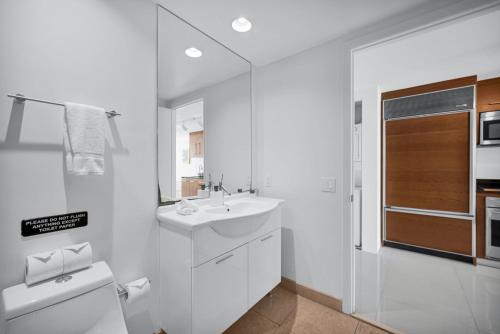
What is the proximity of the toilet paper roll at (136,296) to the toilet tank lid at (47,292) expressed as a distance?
0.23 meters

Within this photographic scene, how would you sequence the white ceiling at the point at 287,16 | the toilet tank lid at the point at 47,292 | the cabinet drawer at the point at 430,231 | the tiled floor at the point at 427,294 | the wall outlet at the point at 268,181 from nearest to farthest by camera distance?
the toilet tank lid at the point at 47,292
the white ceiling at the point at 287,16
the tiled floor at the point at 427,294
the wall outlet at the point at 268,181
the cabinet drawer at the point at 430,231

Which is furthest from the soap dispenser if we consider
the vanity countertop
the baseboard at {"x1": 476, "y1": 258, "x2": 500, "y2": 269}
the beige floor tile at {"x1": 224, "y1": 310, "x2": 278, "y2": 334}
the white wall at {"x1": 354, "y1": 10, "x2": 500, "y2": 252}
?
the baseboard at {"x1": 476, "y1": 258, "x2": 500, "y2": 269}

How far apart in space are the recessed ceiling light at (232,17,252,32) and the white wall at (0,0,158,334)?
1.92 ft

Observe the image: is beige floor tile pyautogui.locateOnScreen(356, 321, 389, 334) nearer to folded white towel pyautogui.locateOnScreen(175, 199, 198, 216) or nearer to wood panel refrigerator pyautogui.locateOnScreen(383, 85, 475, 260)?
folded white towel pyautogui.locateOnScreen(175, 199, 198, 216)

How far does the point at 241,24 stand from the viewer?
1561 millimetres

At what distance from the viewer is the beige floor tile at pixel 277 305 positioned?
1649 millimetres

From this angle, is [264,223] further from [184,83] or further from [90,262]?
[184,83]

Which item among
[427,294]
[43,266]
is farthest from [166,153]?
[427,294]

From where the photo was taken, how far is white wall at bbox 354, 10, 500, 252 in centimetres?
175

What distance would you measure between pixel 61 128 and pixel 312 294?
86.8 inches

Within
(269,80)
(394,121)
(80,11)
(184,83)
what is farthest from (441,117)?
(80,11)

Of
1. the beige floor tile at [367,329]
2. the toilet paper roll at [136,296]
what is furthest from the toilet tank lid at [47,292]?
the beige floor tile at [367,329]

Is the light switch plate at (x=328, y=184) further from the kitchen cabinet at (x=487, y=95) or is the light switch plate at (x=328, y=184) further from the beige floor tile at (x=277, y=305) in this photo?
the kitchen cabinet at (x=487, y=95)

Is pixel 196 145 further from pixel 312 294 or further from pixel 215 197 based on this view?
pixel 312 294
